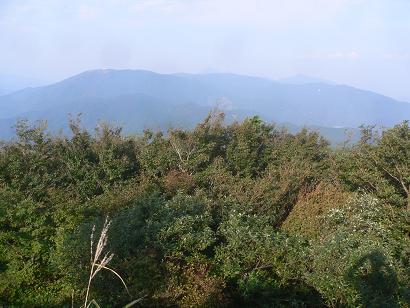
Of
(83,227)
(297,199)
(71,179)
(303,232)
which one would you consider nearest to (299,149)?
(297,199)

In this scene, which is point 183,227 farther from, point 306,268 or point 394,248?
point 394,248

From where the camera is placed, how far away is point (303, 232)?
1133 centimetres

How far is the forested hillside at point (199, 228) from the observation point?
8023 mm

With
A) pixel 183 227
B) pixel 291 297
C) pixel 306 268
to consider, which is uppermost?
pixel 183 227

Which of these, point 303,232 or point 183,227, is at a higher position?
point 183,227

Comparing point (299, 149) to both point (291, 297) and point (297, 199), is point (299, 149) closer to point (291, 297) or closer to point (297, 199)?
point (297, 199)

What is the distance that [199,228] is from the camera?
9.74 metres

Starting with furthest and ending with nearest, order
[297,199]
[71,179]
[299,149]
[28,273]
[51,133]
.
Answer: [299,149]
[51,133]
[71,179]
[297,199]
[28,273]

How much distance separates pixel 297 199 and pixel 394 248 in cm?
395

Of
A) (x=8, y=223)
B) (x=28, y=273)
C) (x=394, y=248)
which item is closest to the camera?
(x=28, y=273)

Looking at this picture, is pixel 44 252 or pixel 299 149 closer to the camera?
pixel 44 252

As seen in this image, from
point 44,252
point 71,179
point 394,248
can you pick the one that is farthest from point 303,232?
point 71,179

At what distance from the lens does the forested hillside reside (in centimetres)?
802

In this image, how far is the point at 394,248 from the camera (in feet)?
33.8
